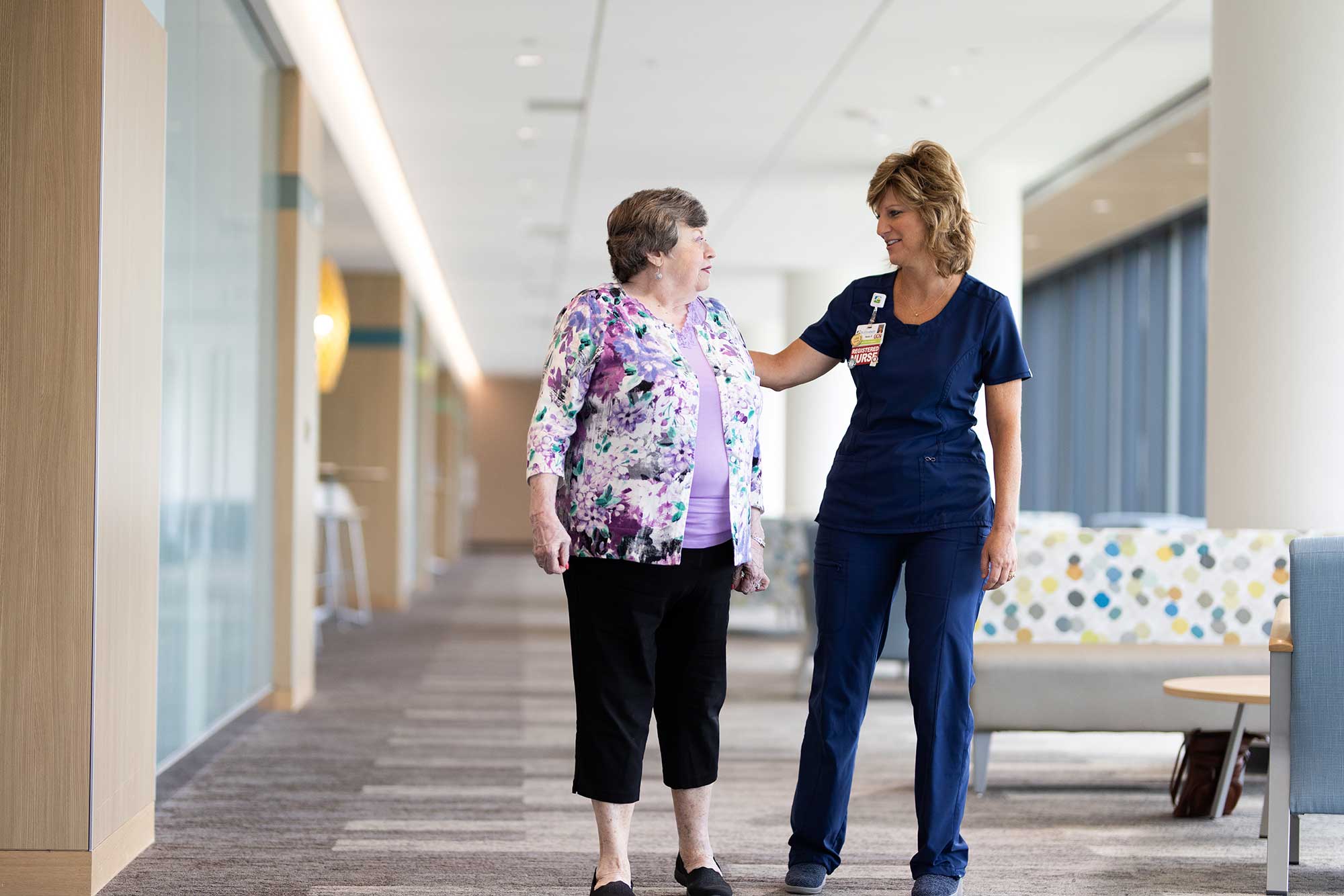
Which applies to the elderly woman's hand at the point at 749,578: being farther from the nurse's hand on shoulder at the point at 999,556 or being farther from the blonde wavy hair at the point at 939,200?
the blonde wavy hair at the point at 939,200

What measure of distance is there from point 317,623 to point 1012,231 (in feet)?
18.8

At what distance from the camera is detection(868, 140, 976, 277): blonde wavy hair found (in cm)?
288

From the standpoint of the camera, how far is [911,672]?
2.96 m

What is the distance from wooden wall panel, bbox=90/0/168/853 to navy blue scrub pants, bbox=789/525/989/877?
1564 millimetres

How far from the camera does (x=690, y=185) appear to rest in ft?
33.1

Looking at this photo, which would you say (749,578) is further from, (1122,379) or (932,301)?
(1122,379)

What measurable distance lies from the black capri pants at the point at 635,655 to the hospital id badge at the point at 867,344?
490mm

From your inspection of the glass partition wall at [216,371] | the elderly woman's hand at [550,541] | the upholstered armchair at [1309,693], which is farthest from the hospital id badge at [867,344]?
the glass partition wall at [216,371]

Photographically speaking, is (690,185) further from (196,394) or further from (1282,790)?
(1282,790)

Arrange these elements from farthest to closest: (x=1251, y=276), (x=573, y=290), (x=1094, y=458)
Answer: (x=573, y=290)
(x=1094, y=458)
(x=1251, y=276)

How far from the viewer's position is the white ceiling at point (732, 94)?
6.41 metres

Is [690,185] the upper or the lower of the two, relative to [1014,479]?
upper

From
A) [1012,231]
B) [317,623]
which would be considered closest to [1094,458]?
[1012,231]

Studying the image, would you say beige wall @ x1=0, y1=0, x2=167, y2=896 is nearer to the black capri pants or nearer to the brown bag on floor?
the black capri pants
